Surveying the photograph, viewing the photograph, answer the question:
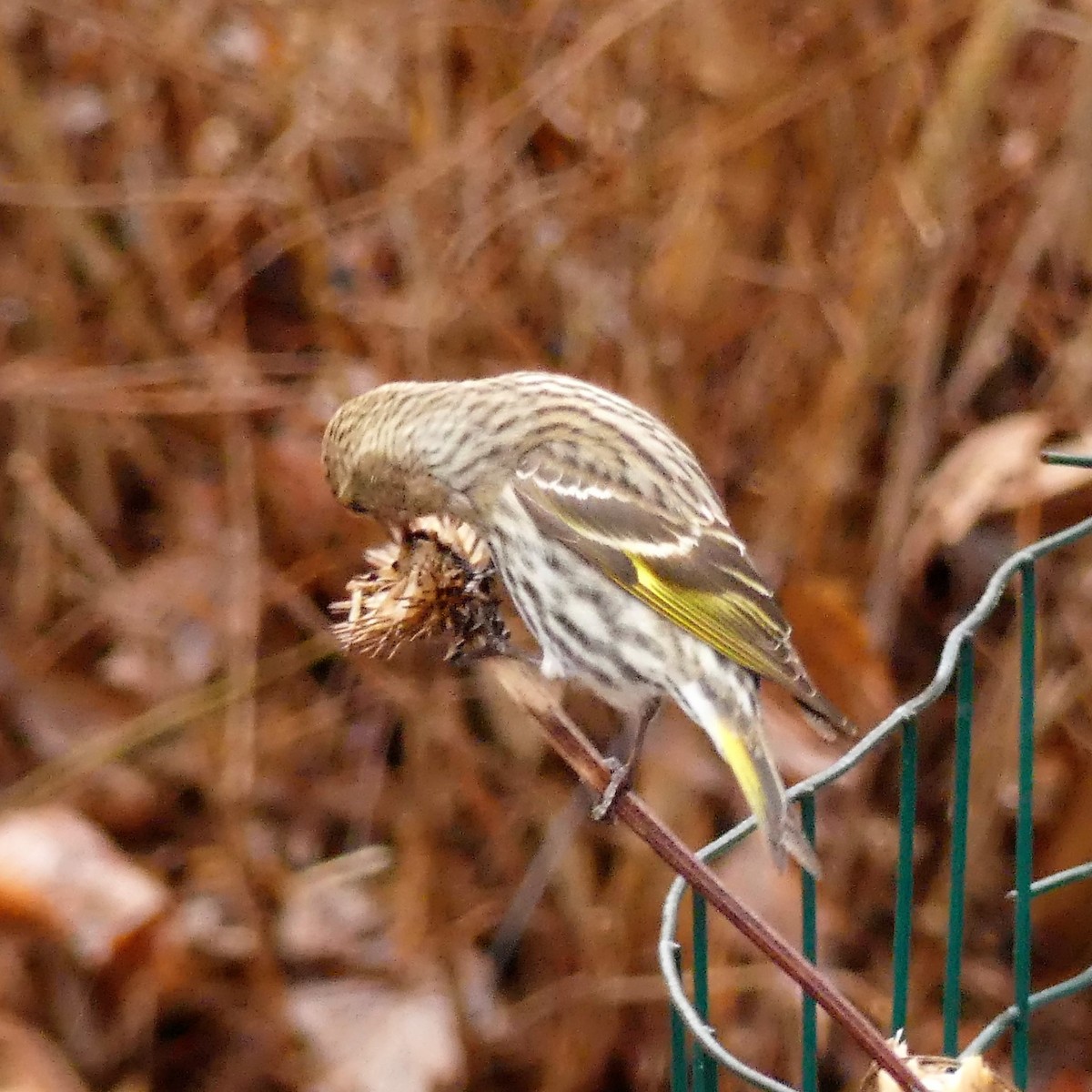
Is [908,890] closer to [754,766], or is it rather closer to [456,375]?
[754,766]

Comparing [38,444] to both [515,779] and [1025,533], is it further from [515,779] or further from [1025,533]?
[1025,533]

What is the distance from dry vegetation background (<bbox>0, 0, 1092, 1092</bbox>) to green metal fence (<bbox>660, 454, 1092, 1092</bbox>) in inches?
33.8

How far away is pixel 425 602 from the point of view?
66.8 inches

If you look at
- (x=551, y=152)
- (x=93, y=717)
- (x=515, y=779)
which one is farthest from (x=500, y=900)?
(x=551, y=152)

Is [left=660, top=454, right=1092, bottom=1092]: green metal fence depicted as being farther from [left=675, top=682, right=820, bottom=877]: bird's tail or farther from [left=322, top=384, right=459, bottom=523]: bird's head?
[left=322, top=384, right=459, bottom=523]: bird's head

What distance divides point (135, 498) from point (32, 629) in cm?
39

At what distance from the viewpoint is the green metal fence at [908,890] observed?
1664 mm

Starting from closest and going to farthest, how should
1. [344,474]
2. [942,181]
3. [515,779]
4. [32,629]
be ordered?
[344,474]
[942,181]
[515,779]
[32,629]

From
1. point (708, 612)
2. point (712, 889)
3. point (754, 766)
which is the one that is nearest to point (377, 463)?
point (708, 612)

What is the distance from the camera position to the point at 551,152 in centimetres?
336

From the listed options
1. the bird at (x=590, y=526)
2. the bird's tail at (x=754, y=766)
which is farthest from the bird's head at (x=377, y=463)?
the bird's tail at (x=754, y=766)

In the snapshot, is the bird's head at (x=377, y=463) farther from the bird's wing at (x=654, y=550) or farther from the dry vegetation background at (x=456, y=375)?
the dry vegetation background at (x=456, y=375)

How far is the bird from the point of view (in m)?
2.25

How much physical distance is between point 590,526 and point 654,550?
0.10 metres
